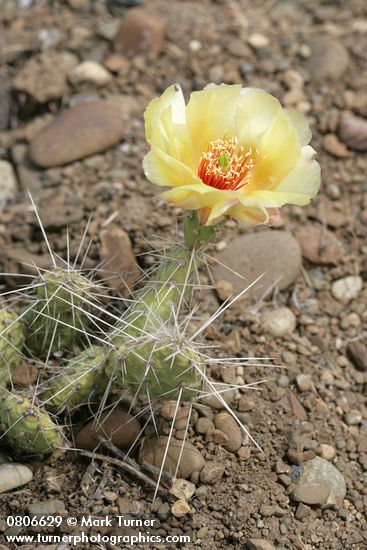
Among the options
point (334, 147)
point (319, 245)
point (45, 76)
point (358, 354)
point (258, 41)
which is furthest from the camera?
point (258, 41)

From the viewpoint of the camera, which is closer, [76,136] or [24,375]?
[24,375]

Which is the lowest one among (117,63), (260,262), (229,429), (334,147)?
(229,429)

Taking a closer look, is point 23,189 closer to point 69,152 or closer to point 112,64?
point 69,152

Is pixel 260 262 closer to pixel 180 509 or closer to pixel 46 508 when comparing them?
pixel 180 509

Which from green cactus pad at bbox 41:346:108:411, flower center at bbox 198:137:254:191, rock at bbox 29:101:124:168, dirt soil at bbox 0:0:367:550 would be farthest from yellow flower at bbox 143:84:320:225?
rock at bbox 29:101:124:168

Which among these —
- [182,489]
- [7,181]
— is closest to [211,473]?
[182,489]

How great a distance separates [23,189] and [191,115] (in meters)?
1.49

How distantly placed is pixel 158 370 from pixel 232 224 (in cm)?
131

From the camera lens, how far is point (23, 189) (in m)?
3.53

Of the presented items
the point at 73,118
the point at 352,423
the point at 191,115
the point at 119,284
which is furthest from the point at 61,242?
the point at 352,423

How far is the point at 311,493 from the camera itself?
2.49 meters

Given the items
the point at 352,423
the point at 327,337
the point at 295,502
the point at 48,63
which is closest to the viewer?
the point at 295,502

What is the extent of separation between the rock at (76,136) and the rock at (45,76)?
25cm

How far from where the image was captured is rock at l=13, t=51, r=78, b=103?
12.6ft
